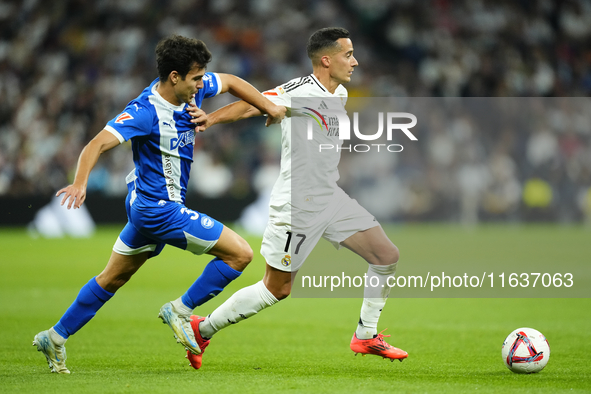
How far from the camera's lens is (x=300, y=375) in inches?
204

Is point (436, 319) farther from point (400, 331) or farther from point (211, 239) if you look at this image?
point (211, 239)

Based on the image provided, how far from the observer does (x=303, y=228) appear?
5551mm

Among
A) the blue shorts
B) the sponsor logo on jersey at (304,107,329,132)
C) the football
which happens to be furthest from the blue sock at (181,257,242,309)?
the football

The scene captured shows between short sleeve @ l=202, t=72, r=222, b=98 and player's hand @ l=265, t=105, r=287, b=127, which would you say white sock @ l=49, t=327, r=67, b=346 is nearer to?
short sleeve @ l=202, t=72, r=222, b=98

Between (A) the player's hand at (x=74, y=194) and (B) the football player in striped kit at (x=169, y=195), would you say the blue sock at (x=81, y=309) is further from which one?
(A) the player's hand at (x=74, y=194)

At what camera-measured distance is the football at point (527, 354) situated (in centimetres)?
518

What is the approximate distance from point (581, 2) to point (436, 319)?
17939 millimetres

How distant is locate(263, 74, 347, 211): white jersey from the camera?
18.4 ft

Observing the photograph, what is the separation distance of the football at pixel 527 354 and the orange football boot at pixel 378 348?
0.74m

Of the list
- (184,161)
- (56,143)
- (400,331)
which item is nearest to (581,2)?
(56,143)

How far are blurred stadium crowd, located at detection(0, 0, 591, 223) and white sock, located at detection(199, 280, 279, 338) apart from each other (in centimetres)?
1356

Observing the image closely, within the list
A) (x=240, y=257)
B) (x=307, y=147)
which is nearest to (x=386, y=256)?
(x=307, y=147)

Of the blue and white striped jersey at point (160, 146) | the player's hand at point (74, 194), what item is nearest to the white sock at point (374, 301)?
the blue and white striped jersey at point (160, 146)

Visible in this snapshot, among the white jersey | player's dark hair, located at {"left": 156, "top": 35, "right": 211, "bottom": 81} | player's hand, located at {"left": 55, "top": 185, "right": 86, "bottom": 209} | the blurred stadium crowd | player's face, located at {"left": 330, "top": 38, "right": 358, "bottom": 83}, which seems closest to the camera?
player's hand, located at {"left": 55, "top": 185, "right": 86, "bottom": 209}
